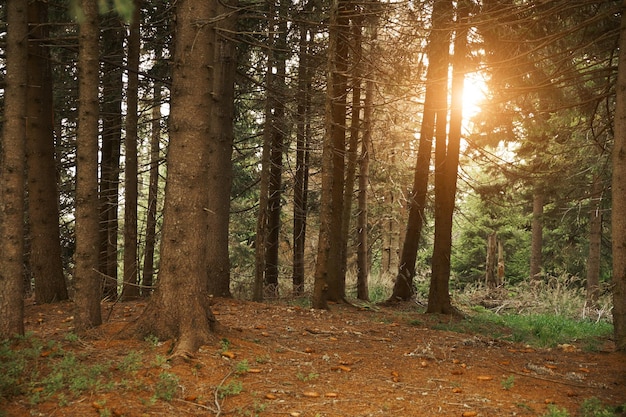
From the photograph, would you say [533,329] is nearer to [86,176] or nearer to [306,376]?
[306,376]

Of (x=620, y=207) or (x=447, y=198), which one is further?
(x=447, y=198)

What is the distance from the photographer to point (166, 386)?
5.23 metres

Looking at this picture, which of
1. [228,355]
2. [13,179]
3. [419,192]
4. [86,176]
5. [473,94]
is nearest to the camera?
[228,355]

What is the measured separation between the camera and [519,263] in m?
30.2

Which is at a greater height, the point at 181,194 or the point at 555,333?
the point at 181,194

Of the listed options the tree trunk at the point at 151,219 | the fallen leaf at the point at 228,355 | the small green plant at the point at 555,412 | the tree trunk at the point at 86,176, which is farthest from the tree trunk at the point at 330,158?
the small green plant at the point at 555,412

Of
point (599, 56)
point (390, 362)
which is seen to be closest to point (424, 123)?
point (599, 56)

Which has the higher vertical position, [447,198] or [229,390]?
[447,198]

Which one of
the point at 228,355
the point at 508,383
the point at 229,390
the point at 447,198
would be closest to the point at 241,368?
the point at 228,355

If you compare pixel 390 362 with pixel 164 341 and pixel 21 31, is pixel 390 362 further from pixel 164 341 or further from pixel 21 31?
pixel 21 31

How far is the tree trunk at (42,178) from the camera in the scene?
33.2 ft

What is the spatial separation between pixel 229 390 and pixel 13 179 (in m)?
3.94

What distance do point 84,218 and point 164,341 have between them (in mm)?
2129

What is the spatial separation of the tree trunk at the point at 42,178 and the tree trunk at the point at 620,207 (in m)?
9.81
